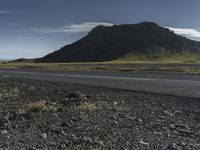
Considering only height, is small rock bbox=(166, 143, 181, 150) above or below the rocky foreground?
below

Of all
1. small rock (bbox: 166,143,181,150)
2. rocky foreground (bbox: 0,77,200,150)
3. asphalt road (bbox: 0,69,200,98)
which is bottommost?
small rock (bbox: 166,143,181,150)

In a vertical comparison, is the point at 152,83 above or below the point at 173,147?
above

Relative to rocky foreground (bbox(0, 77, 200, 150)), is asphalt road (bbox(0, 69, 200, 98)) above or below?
above

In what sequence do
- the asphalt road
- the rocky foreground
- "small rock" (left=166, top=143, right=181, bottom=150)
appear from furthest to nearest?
the asphalt road → the rocky foreground → "small rock" (left=166, top=143, right=181, bottom=150)

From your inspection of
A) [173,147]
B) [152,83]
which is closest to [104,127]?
[173,147]

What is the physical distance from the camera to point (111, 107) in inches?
558

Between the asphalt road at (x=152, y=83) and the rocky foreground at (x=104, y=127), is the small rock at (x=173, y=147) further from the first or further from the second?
the asphalt road at (x=152, y=83)

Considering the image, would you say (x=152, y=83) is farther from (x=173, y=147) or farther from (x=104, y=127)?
(x=173, y=147)

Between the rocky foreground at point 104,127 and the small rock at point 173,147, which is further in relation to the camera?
the rocky foreground at point 104,127

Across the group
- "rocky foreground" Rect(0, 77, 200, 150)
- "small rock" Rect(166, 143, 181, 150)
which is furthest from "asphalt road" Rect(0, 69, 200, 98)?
"small rock" Rect(166, 143, 181, 150)

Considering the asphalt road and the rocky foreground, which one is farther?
the asphalt road

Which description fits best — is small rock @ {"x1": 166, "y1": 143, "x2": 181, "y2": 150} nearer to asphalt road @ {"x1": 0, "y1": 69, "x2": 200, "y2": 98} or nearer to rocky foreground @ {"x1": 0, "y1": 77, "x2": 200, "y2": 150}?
rocky foreground @ {"x1": 0, "y1": 77, "x2": 200, "y2": 150}

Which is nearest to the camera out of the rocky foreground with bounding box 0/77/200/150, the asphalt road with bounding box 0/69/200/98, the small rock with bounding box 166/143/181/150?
the small rock with bounding box 166/143/181/150

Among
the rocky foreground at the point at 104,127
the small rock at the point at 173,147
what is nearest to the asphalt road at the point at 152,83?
the rocky foreground at the point at 104,127
